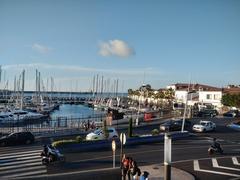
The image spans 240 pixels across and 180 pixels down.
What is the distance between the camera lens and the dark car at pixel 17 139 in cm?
3419

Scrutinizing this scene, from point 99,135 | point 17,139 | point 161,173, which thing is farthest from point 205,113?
point 161,173

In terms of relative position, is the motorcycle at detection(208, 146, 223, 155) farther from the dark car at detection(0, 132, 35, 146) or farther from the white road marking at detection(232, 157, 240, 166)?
the dark car at detection(0, 132, 35, 146)

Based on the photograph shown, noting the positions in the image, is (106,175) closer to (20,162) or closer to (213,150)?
(20,162)

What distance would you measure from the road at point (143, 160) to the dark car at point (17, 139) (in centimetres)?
145

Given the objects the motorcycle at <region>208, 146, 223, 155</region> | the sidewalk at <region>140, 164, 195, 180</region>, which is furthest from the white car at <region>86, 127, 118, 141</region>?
the sidewalk at <region>140, 164, 195, 180</region>

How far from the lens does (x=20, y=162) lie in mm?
25688

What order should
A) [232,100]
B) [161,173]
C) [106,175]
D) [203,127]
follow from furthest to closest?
[232,100], [203,127], [161,173], [106,175]

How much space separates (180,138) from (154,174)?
18.3 metres

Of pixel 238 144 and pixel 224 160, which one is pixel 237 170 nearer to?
pixel 224 160

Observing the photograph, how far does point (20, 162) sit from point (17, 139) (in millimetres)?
9753

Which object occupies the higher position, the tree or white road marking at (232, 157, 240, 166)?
the tree

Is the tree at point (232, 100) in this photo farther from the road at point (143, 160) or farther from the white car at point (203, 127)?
the road at point (143, 160)

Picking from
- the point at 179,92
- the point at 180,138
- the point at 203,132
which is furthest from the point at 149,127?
the point at 179,92

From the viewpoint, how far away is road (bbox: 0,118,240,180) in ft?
75.7
